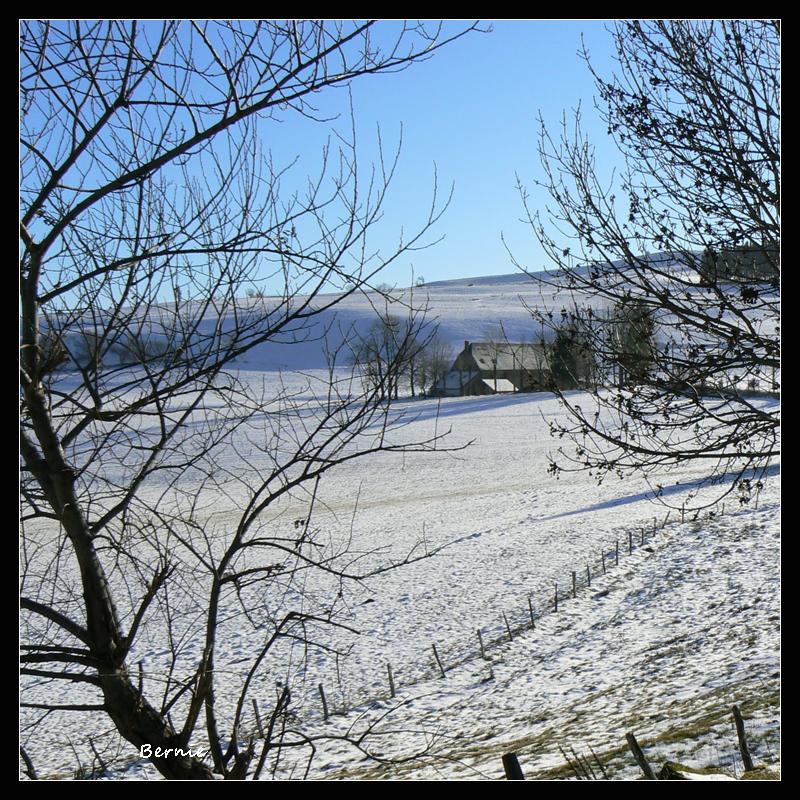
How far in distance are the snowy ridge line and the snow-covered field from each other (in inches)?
2.0

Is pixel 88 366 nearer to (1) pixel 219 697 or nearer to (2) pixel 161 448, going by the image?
(2) pixel 161 448

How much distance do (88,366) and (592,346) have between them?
388 cm

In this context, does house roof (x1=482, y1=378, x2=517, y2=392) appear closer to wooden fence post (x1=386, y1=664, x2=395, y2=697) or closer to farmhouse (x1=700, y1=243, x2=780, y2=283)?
wooden fence post (x1=386, y1=664, x2=395, y2=697)

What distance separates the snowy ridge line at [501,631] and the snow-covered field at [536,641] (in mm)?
50

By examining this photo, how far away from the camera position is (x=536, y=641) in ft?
41.7

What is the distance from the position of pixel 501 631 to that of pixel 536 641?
1.23 m

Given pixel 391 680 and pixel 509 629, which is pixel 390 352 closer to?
pixel 391 680

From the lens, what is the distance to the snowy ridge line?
11.4 m

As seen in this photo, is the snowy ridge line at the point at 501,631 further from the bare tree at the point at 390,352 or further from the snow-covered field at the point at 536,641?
the bare tree at the point at 390,352

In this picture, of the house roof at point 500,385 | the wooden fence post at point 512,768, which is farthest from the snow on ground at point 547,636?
the house roof at point 500,385

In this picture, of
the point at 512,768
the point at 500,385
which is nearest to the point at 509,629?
the point at 512,768

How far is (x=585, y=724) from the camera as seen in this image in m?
7.29

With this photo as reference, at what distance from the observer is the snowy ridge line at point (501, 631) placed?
11.4 m
